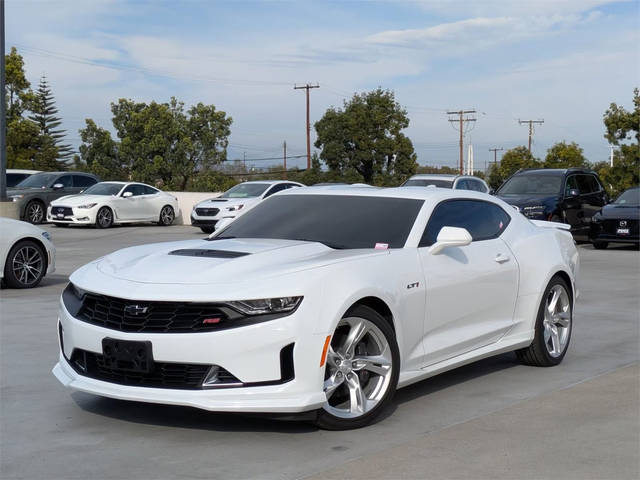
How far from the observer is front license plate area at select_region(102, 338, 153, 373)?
16.7 feet

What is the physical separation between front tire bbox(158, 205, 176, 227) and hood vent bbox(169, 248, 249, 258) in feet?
79.6

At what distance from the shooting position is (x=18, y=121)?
52500 mm

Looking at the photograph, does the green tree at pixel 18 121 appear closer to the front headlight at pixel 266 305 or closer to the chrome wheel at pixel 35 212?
the chrome wheel at pixel 35 212

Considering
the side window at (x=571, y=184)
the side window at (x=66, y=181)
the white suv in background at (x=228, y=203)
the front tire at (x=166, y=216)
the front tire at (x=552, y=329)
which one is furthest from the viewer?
the front tire at (x=166, y=216)

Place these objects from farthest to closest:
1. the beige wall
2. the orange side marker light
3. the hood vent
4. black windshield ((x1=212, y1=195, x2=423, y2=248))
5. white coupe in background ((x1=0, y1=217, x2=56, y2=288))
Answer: the beige wall, white coupe in background ((x1=0, y1=217, x2=56, y2=288)), black windshield ((x1=212, y1=195, x2=423, y2=248)), the hood vent, the orange side marker light

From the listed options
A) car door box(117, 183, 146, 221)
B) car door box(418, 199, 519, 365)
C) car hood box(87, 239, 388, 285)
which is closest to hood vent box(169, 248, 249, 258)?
car hood box(87, 239, 388, 285)

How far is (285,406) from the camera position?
502cm

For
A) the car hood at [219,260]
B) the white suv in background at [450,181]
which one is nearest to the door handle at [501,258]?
the car hood at [219,260]

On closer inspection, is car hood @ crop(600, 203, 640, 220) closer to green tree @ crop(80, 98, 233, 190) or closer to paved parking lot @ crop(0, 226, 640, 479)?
paved parking lot @ crop(0, 226, 640, 479)

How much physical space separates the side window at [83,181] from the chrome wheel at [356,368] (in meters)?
25.6

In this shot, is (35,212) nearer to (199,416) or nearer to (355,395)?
(199,416)

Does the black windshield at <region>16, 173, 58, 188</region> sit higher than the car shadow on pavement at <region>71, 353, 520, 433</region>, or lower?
higher

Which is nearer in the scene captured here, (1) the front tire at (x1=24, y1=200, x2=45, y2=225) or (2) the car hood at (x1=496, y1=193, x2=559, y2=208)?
(2) the car hood at (x1=496, y1=193, x2=559, y2=208)

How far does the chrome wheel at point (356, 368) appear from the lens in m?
5.39
